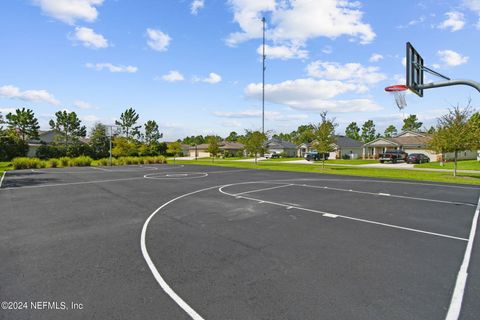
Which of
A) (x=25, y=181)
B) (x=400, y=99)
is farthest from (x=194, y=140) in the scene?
(x=400, y=99)

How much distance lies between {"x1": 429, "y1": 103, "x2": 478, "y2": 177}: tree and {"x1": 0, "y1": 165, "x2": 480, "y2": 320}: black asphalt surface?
A: 1453 centimetres

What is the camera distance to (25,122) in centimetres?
6281

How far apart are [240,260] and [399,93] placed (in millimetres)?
10447

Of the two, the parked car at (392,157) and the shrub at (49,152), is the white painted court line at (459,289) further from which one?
the shrub at (49,152)

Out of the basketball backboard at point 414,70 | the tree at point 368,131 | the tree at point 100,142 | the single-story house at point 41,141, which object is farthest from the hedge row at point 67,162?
the tree at point 368,131

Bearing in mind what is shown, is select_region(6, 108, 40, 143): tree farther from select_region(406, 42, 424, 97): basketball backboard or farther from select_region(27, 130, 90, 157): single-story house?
select_region(406, 42, 424, 97): basketball backboard

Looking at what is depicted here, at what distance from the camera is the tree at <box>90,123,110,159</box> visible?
185ft

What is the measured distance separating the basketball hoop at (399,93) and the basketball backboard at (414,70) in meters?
0.52

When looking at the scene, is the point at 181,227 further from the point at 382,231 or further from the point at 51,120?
→ the point at 51,120

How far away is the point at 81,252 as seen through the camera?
634 cm

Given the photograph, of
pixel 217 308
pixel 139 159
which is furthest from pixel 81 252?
pixel 139 159

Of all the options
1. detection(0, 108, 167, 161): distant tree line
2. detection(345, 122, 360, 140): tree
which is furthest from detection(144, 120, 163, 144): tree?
detection(345, 122, 360, 140): tree

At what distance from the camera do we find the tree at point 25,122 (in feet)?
204

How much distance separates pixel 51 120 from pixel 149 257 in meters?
81.7
